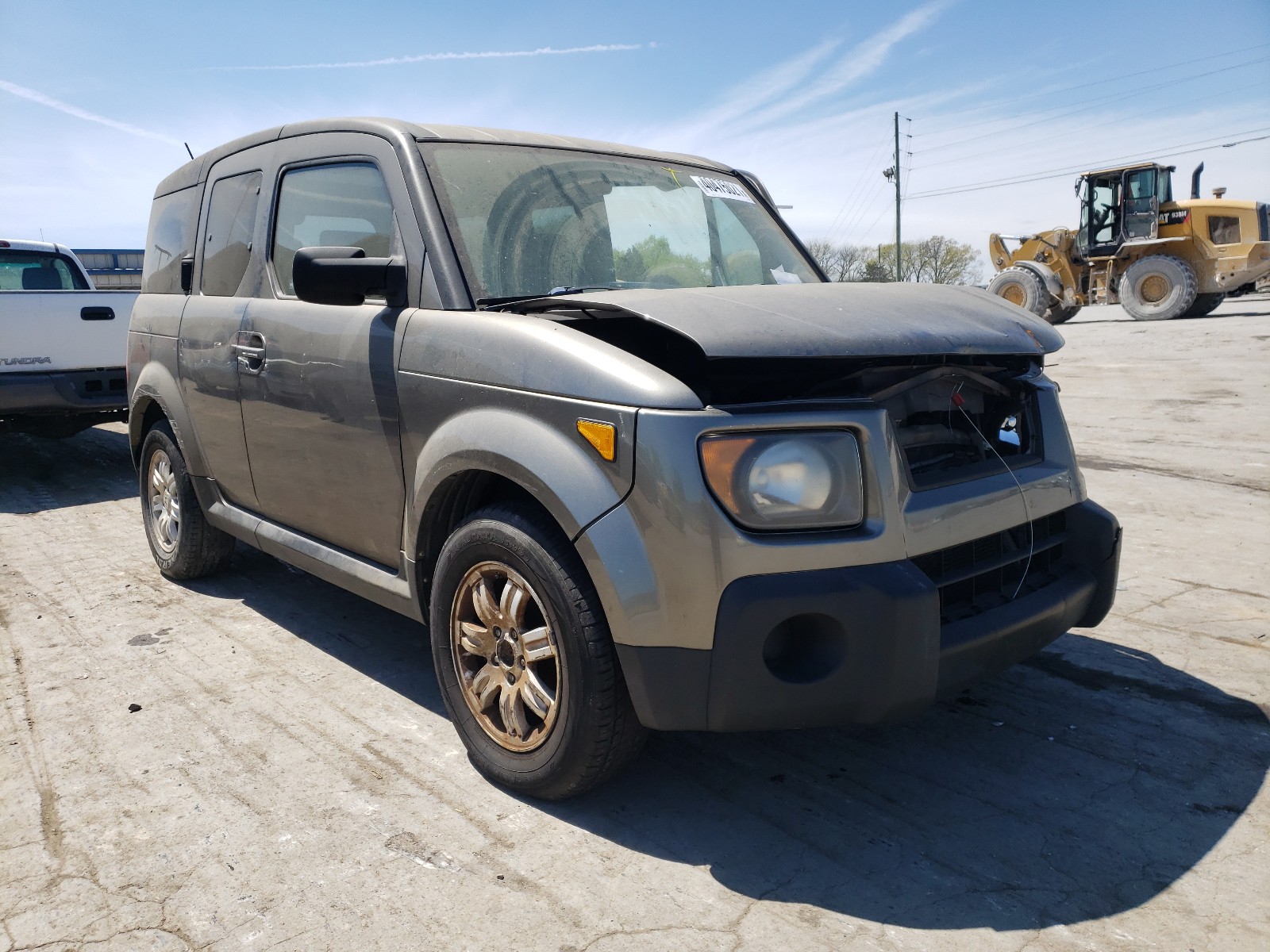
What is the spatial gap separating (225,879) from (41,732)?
4.31 feet

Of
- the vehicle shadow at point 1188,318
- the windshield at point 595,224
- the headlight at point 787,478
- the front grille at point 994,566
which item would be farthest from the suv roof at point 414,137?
the vehicle shadow at point 1188,318

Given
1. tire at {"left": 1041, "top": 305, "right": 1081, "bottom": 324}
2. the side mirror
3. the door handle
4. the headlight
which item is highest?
the side mirror

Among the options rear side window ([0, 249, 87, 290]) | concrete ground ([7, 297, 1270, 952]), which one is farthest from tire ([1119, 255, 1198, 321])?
rear side window ([0, 249, 87, 290])

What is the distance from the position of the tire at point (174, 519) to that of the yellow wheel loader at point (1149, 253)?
18.2m

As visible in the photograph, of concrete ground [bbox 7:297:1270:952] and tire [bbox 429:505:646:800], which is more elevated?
tire [bbox 429:505:646:800]

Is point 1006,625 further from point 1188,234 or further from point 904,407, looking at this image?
point 1188,234

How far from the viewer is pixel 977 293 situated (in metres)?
3.14

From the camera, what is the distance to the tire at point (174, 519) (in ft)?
15.1

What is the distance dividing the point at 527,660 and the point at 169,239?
3.34 m

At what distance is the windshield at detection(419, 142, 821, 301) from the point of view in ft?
10.4

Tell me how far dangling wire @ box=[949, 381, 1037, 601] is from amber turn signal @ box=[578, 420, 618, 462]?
3.39 ft

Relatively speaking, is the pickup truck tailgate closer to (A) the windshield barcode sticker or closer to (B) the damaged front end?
(A) the windshield barcode sticker

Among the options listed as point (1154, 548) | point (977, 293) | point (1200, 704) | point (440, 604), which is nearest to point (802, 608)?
point (440, 604)

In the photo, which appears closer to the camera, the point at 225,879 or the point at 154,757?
the point at 225,879
